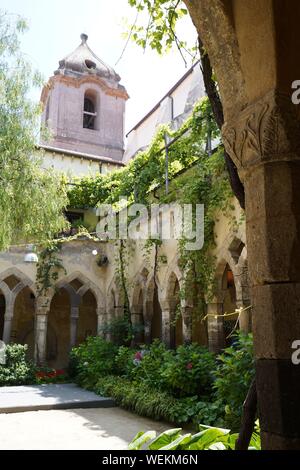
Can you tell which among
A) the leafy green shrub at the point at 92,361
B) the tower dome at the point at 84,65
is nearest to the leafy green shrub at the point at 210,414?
the leafy green shrub at the point at 92,361

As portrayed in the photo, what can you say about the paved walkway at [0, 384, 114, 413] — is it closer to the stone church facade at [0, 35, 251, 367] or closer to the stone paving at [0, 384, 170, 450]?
the stone paving at [0, 384, 170, 450]

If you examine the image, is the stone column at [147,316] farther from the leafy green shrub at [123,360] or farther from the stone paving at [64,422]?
the stone paving at [64,422]

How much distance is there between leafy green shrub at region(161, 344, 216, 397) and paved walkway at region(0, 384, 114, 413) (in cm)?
180

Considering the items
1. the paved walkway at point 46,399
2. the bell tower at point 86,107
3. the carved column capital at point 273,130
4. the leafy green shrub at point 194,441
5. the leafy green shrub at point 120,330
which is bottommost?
the paved walkway at point 46,399

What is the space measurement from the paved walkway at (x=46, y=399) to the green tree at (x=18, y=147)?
285cm

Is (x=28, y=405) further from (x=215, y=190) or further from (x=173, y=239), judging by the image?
(x=215, y=190)

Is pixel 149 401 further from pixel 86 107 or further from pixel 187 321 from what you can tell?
pixel 86 107

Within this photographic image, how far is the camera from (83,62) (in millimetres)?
22891

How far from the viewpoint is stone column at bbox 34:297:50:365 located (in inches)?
469

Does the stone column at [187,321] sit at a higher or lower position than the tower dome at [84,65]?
lower

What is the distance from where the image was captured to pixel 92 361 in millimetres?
10469

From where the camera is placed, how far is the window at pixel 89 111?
23.0 m

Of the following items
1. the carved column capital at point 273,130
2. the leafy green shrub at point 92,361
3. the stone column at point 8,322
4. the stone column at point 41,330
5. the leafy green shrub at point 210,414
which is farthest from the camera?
the stone column at point 41,330
